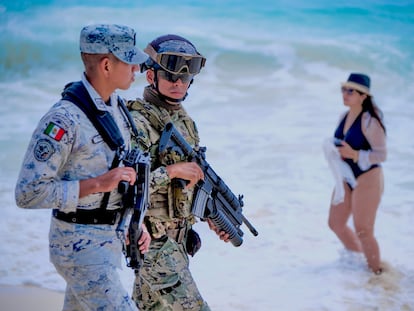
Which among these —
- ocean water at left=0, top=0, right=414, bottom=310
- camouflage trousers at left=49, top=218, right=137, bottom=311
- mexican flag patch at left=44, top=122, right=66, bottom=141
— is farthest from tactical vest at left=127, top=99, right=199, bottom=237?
ocean water at left=0, top=0, right=414, bottom=310

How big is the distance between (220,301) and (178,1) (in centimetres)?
2114

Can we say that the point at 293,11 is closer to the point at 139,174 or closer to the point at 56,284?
the point at 56,284

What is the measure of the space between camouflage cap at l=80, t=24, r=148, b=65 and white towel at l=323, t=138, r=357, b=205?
11.0ft

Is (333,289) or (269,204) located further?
(269,204)

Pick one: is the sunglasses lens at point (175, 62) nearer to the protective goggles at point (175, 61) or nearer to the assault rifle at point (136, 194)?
the protective goggles at point (175, 61)

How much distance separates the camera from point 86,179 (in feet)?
10.0

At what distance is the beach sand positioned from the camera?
5.07m

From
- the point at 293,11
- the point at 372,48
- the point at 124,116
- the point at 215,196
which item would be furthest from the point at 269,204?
the point at 293,11

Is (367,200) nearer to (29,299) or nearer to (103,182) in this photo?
(29,299)

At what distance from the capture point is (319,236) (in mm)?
7945

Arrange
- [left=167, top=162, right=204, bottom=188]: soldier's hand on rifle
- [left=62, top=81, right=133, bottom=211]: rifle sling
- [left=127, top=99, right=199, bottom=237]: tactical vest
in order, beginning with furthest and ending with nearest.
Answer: [left=127, top=99, right=199, bottom=237]: tactical vest
[left=167, top=162, right=204, bottom=188]: soldier's hand on rifle
[left=62, top=81, right=133, bottom=211]: rifle sling

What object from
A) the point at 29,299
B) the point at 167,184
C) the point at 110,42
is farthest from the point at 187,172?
the point at 29,299

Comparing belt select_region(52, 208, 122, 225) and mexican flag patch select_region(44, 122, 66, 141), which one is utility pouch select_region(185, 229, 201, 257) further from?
mexican flag patch select_region(44, 122, 66, 141)

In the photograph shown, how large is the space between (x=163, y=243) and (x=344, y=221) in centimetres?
284
